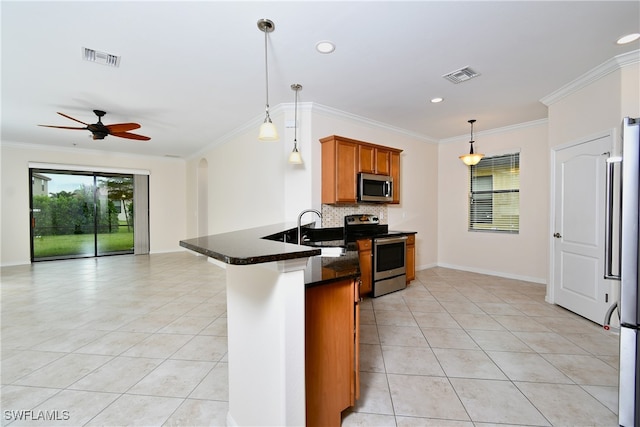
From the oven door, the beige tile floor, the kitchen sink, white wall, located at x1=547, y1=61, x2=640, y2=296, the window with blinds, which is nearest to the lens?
the beige tile floor

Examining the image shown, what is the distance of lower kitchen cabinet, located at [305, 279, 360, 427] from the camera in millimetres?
1390

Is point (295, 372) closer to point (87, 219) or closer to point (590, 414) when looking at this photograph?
point (590, 414)

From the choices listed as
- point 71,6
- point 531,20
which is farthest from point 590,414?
point 71,6

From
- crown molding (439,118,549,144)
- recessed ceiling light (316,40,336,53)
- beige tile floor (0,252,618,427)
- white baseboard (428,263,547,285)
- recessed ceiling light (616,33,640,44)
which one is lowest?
beige tile floor (0,252,618,427)

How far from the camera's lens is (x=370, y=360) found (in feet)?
7.47

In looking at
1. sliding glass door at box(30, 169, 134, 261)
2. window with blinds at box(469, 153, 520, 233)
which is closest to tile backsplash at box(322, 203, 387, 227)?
window with blinds at box(469, 153, 520, 233)

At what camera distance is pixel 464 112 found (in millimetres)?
4184

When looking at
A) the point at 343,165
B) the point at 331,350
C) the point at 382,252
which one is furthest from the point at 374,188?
the point at 331,350

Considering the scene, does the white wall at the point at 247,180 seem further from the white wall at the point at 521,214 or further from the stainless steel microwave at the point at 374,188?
the white wall at the point at 521,214

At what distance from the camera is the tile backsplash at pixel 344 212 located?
4.06 meters

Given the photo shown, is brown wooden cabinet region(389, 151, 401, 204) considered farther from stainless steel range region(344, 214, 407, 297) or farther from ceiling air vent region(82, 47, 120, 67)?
ceiling air vent region(82, 47, 120, 67)

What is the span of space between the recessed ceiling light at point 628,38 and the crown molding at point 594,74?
10.5 inches

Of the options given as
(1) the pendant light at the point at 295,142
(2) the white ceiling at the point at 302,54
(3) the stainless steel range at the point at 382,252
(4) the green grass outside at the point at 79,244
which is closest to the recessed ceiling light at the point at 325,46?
(2) the white ceiling at the point at 302,54

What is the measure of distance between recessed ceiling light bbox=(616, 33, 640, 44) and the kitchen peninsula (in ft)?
10.2
